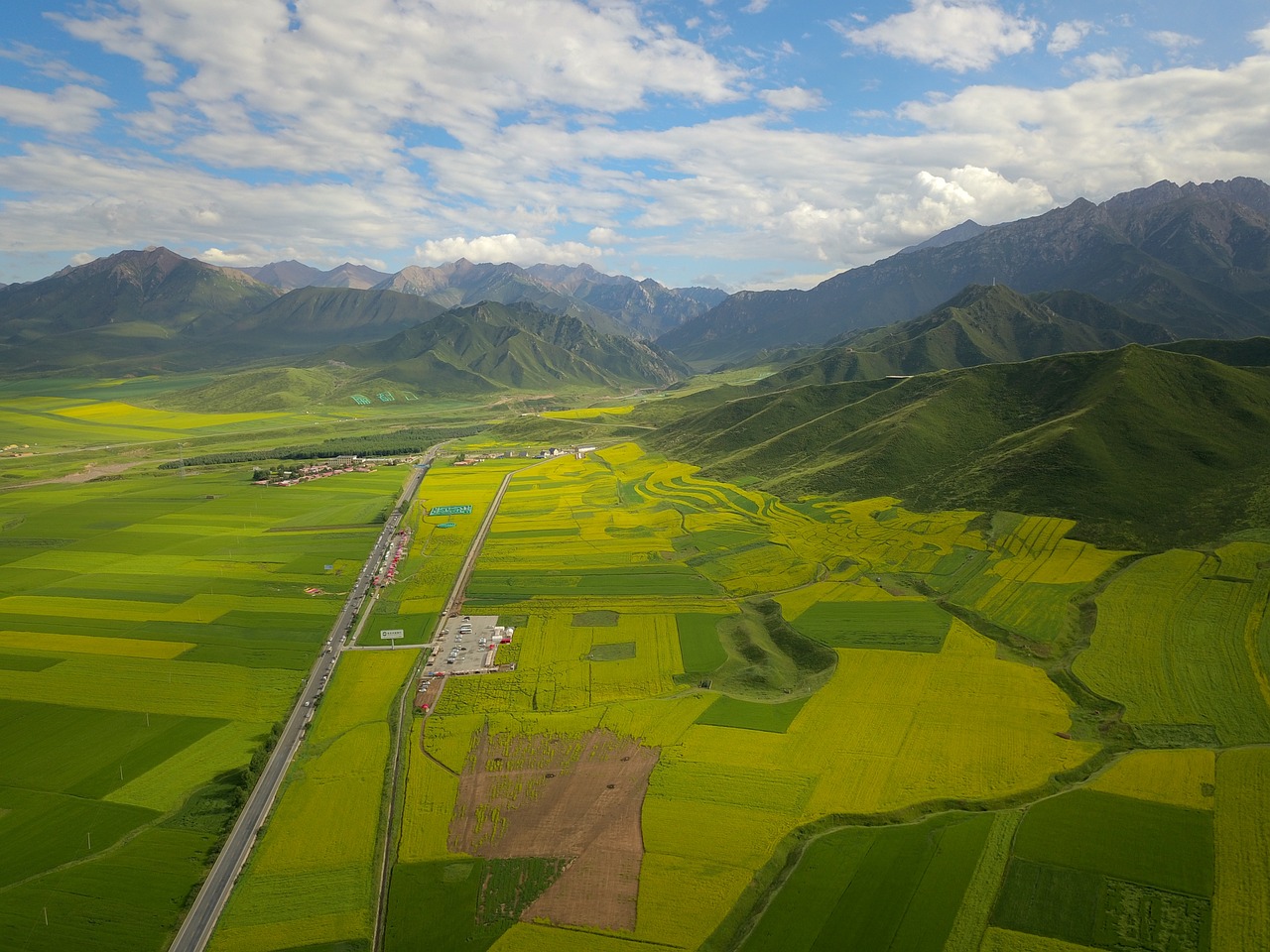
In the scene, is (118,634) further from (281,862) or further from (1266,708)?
(1266,708)

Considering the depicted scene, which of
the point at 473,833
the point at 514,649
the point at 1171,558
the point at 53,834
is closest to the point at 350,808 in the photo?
the point at 473,833

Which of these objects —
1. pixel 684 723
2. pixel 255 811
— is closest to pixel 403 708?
pixel 255 811

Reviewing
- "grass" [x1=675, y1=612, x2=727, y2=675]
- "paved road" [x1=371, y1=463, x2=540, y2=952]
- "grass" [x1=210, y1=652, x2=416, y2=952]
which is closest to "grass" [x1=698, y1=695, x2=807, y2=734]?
"grass" [x1=675, y1=612, x2=727, y2=675]

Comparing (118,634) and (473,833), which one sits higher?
(118,634)

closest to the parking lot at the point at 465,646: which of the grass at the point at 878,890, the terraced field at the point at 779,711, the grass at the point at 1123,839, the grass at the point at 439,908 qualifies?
the terraced field at the point at 779,711

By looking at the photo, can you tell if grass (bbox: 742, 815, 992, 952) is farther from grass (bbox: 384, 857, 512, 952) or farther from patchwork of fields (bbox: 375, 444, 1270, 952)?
grass (bbox: 384, 857, 512, 952)

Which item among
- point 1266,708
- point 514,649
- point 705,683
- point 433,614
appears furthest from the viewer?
point 433,614

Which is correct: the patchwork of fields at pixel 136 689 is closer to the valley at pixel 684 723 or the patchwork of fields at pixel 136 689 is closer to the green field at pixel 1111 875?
the valley at pixel 684 723
